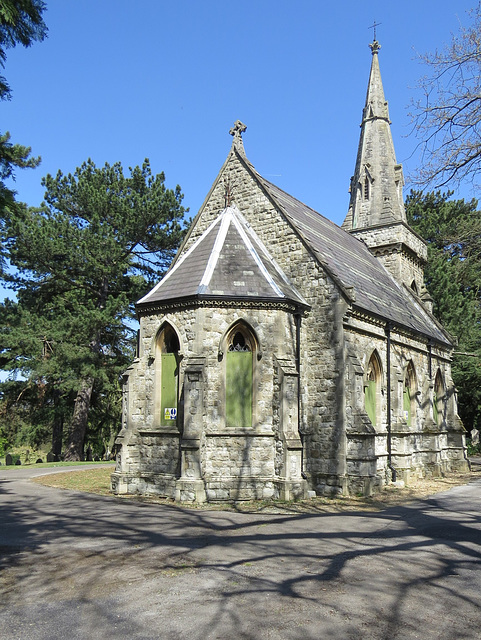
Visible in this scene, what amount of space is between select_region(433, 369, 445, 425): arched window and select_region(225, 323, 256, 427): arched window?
44.7 ft

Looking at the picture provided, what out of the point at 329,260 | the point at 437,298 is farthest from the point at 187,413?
the point at 437,298

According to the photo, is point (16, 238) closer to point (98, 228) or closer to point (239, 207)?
point (98, 228)

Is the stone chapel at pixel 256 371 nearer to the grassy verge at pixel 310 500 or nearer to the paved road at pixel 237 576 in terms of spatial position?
the grassy verge at pixel 310 500

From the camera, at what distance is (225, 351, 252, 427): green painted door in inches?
575

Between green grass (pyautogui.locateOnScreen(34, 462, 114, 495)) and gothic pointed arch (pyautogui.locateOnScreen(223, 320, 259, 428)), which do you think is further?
green grass (pyautogui.locateOnScreen(34, 462, 114, 495))

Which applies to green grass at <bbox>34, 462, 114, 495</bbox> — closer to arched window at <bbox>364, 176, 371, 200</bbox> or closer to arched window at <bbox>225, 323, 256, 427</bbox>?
arched window at <bbox>225, 323, 256, 427</bbox>

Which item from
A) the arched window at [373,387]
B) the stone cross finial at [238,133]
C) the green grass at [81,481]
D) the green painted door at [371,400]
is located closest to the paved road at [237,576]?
the green grass at [81,481]

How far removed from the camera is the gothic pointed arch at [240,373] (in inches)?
575

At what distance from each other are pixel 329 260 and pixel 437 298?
58.9ft

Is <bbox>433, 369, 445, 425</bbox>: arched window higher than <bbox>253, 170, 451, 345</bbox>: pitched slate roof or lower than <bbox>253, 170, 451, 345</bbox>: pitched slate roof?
lower

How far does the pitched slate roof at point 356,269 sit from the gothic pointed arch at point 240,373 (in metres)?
3.23

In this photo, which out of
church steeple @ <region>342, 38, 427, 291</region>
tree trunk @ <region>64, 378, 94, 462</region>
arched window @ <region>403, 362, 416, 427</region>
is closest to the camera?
arched window @ <region>403, 362, 416, 427</region>

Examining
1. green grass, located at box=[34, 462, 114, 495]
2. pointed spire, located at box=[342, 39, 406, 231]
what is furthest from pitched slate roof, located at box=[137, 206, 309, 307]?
pointed spire, located at box=[342, 39, 406, 231]

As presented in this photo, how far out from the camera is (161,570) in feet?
24.2
